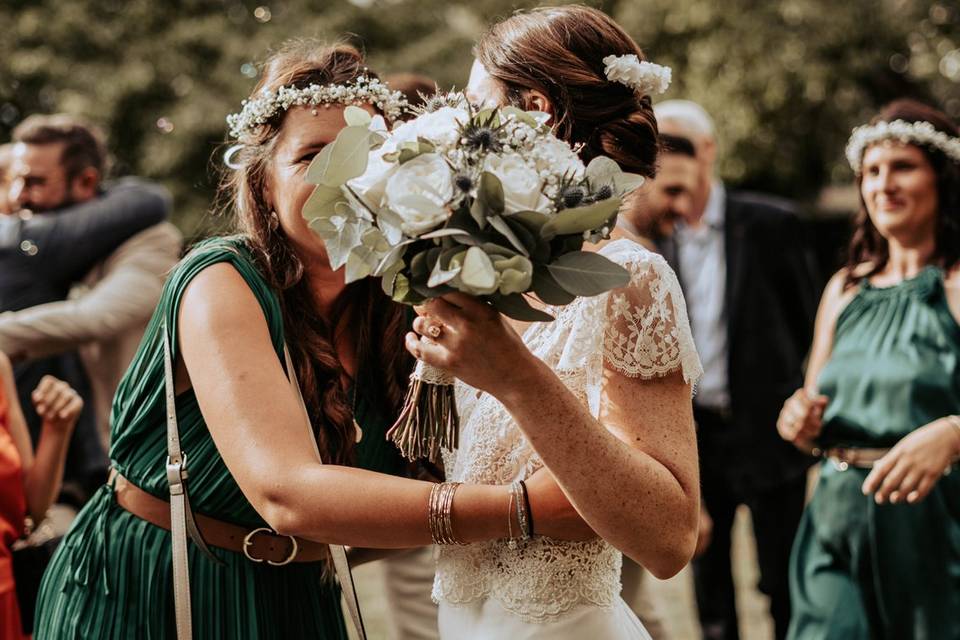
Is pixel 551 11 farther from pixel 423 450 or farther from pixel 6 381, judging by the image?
pixel 6 381

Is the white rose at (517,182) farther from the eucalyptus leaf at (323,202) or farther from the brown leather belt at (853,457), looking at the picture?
the brown leather belt at (853,457)

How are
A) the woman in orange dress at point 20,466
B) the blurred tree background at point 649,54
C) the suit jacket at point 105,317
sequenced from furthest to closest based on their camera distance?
1. the blurred tree background at point 649,54
2. the suit jacket at point 105,317
3. the woman in orange dress at point 20,466

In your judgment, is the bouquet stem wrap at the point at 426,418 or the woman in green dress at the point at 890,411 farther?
the woman in green dress at the point at 890,411

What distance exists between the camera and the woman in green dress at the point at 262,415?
7.37ft

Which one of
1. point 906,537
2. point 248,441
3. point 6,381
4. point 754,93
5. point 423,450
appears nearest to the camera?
point 248,441

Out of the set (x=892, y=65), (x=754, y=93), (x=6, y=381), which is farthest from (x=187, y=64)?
(x=6, y=381)

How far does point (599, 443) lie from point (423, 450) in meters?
0.49

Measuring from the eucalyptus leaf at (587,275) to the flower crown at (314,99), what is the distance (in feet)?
3.04

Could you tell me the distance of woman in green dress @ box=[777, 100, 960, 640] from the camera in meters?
4.45

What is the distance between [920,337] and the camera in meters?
4.56

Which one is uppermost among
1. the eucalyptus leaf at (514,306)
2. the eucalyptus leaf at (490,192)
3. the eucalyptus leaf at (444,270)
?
the eucalyptus leaf at (490,192)

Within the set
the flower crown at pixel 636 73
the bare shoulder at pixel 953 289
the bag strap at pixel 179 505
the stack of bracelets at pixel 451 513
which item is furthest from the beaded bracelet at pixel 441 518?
the bare shoulder at pixel 953 289

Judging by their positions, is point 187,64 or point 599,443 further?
point 187,64

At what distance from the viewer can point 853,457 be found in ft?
15.3
